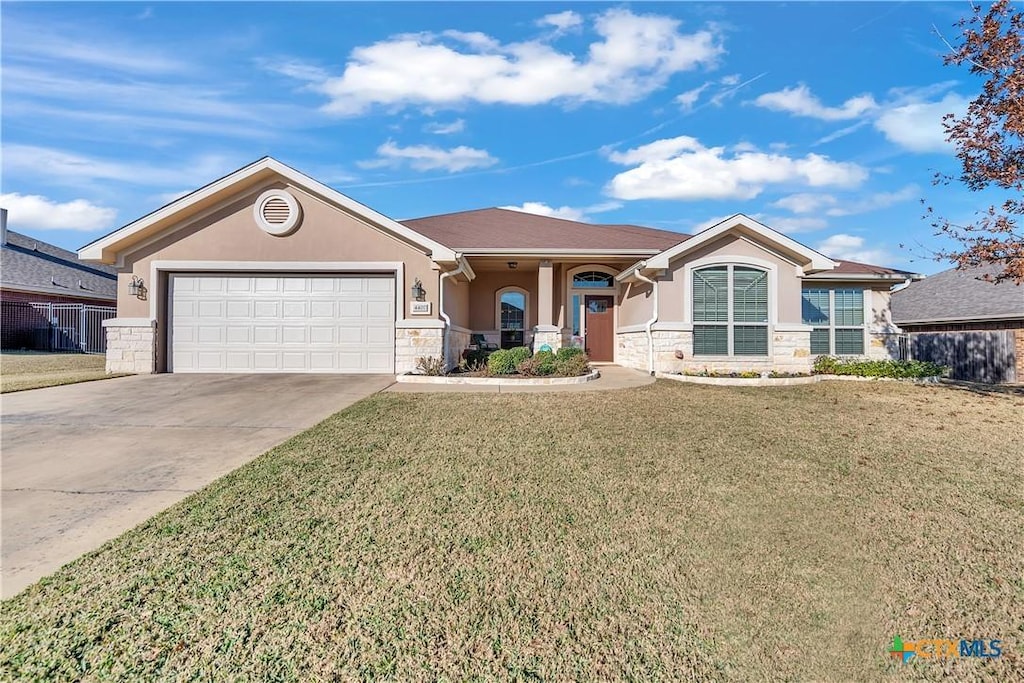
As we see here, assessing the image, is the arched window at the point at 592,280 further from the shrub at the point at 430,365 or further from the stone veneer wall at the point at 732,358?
the shrub at the point at 430,365

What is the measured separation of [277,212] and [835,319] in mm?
15869

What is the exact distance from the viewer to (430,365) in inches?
435

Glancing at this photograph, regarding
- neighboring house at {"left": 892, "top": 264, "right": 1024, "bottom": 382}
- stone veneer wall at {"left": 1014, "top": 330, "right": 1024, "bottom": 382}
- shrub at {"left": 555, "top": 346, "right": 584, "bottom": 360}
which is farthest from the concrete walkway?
stone veneer wall at {"left": 1014, "top": 330, "right": 1024, "bottom": 382}

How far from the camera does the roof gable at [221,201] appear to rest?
35.8 ft

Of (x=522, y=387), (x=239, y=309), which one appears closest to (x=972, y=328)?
(x=522, y=387)

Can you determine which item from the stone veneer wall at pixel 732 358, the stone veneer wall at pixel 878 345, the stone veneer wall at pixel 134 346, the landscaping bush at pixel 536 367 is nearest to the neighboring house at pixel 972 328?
the stone veneer wall at pixel 878 345

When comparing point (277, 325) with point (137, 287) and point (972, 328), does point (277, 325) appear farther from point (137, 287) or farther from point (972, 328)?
point (972, 328)

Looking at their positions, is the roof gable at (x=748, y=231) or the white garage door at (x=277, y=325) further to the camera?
the roof gable at (x=748, y=231)

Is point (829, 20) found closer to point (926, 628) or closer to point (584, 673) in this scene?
point (926, 628)

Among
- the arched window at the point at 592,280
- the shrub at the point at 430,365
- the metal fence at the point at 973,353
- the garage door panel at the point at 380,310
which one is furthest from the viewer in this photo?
the arched window at the point at 592,280

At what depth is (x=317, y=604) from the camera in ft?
8.20

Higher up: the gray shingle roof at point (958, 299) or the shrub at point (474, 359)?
the gray shingle roof at point (958, 299)

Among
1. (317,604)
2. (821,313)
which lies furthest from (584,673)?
(821,313)

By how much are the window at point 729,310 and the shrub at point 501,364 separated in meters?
4.86
